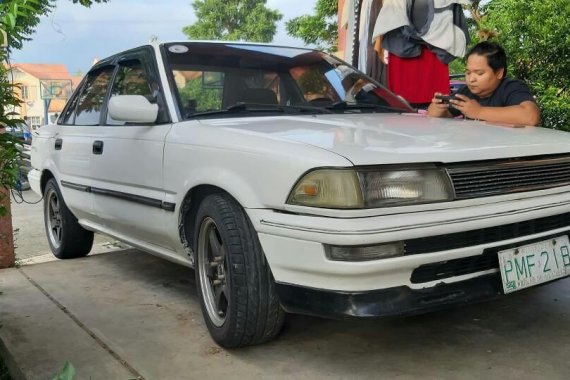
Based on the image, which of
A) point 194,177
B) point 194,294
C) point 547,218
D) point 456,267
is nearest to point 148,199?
A: point 194,177

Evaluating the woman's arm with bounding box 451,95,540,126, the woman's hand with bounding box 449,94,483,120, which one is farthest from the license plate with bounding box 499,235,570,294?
the woman's hand with bounding box 449,94,483,120

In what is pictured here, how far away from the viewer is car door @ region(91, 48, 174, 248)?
3.31 m

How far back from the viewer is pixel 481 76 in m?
3.78

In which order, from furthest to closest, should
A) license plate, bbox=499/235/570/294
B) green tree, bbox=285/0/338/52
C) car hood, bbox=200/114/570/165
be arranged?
green tree, bbox=285/0/338/52 → license plate, bbox=499/235/570/294 → car hood, bbox=200/114/570/165

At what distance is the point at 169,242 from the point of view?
11.0ft

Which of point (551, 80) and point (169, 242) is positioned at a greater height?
point (551, 80)

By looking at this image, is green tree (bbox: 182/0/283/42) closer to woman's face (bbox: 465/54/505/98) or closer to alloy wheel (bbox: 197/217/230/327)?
woman's face (bbox: 465/54/505/98)

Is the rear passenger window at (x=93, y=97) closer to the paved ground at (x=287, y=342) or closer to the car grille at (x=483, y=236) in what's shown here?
the paved ground at (x=287, y=342)

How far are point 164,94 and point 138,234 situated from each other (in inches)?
34.8

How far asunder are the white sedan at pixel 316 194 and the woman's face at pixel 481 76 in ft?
1.66

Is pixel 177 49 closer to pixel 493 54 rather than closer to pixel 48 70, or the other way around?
pixel 493 54

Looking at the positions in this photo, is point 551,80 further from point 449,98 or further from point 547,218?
point 547,218

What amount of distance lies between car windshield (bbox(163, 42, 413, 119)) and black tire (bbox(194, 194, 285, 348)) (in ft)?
2.34

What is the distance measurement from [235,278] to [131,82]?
190cm
